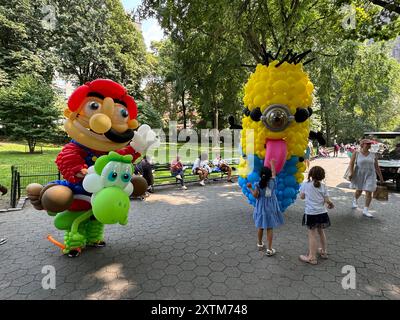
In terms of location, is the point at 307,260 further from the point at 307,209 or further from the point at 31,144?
the point at 31,144

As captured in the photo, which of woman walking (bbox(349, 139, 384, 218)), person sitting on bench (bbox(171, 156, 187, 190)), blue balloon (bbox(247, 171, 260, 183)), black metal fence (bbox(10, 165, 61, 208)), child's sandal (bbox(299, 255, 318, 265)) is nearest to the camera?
child's sandal (bbox(299, 255, 318, 265))

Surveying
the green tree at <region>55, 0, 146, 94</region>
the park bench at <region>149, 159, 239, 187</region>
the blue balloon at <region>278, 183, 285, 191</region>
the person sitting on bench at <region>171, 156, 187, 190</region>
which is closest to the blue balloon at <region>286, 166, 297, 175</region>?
the blue balloon at <region>278, 183, 285, 191</region>

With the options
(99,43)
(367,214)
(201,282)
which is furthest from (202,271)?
(99,43)

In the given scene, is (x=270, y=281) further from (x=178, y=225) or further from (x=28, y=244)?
(x=28, y=244)

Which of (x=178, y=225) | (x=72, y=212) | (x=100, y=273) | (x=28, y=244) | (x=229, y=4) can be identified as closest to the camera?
(x=100, y=273)

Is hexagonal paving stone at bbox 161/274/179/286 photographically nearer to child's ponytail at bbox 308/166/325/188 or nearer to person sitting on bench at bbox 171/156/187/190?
child's ponytail at bbox 308/166/325/188

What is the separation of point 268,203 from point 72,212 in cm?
334

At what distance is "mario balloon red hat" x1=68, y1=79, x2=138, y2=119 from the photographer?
406cm

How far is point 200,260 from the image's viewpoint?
172 inches

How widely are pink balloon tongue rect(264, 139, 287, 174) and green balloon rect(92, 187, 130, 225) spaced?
103 inches

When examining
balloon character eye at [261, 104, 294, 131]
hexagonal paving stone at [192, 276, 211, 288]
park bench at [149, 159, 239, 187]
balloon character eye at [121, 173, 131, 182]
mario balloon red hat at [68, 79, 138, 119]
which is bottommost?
hexagonal paving stone at [192, 276, 211, 288]

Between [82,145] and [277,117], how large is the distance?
3413 mm
